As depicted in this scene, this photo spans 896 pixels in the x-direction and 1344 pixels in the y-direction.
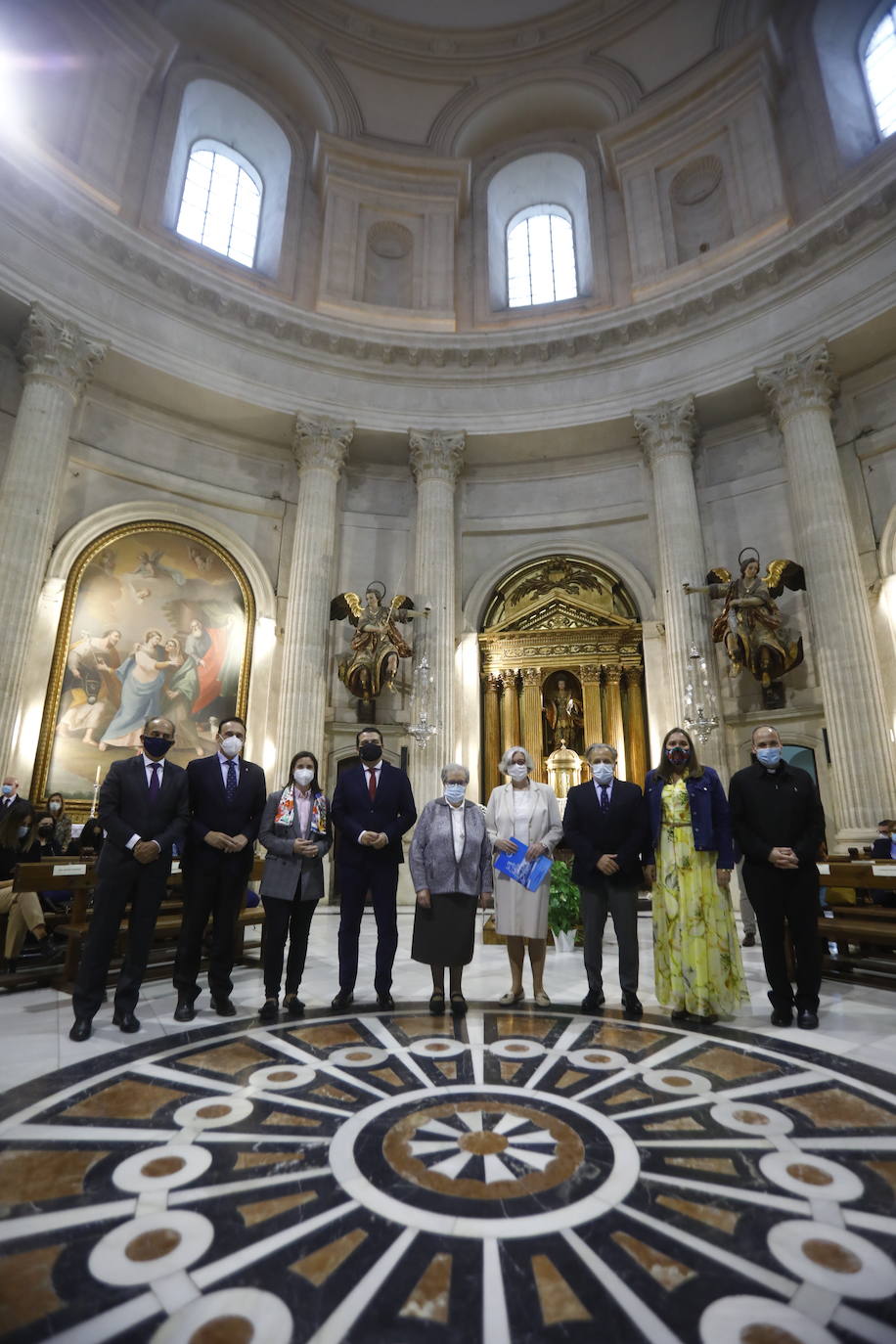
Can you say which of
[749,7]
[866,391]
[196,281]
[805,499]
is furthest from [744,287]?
[196,281]

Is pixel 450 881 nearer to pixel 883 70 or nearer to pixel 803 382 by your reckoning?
pixel 803 382

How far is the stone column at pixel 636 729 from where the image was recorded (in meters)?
11.8

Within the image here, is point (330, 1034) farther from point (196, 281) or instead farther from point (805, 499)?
point (196, 281)

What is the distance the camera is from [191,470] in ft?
41.1

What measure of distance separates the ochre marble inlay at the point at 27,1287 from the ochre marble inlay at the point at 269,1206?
43cm

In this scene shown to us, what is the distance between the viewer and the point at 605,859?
392 cm

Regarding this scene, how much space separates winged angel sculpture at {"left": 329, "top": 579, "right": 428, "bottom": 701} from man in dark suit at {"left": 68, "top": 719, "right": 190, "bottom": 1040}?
7885mm

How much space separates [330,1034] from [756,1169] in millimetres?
2063

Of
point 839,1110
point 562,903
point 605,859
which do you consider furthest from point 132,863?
point 562,903

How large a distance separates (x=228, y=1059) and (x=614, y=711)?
9986 mm

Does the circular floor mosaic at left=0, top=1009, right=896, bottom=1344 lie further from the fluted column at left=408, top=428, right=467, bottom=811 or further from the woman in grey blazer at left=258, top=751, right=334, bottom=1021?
the fluted column at left=408, top=428, right=467, bottom=811

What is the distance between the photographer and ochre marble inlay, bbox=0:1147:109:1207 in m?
1.85

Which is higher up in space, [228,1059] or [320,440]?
[320,440]

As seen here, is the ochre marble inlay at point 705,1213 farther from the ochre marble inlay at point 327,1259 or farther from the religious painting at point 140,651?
the religious painting at point 140,651
